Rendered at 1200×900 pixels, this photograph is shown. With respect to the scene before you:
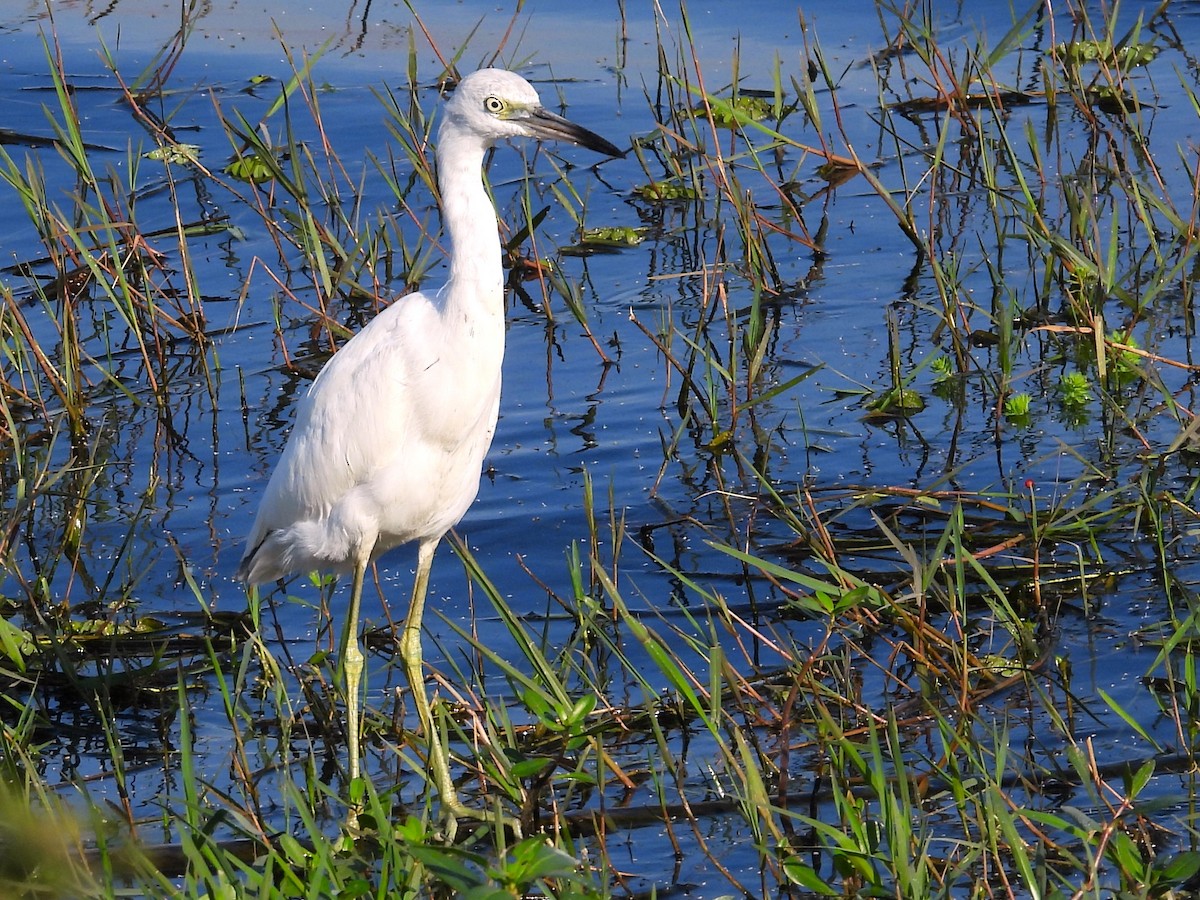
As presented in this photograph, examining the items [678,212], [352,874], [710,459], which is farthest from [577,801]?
[678,212]

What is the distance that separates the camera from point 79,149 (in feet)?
16.9

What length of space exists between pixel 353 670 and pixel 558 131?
56.4 inches

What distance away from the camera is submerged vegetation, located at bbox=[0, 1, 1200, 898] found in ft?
9.89

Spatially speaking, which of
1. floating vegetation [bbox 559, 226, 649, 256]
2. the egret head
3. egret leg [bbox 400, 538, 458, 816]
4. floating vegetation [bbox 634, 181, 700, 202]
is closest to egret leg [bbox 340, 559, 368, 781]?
egret leg [bbox 400, 538, 458, 816]

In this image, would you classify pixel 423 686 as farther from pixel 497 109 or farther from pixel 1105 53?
pixel 1105 53

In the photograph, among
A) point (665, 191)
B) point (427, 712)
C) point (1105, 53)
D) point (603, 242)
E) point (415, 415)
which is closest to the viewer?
point (427, 712)

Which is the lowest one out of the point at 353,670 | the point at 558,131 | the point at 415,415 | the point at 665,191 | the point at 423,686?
the point at 423,686

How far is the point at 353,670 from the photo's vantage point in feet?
12.5

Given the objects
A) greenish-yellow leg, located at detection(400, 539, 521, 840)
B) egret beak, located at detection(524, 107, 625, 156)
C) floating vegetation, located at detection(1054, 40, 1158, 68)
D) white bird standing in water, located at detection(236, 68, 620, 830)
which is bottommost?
greenish-yellow leg, located at detection(400, 539, 521, 840)

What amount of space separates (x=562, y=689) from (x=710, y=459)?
2097 mm

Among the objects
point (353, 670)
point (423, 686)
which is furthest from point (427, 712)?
point (423, 686)

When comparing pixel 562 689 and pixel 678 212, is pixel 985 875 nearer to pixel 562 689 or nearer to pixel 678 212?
pixel 562 689

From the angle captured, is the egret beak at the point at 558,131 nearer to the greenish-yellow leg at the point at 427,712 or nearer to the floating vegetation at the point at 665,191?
the greenish-yellow leg at the point at 427,712

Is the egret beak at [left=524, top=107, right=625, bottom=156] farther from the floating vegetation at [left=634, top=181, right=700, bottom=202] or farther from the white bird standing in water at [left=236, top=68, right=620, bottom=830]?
the floating vegetation at [left=634, top=181, right=700, bottom=202]
